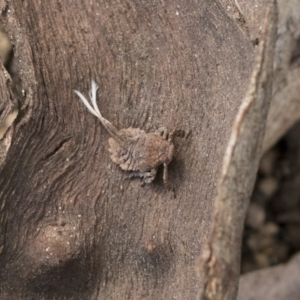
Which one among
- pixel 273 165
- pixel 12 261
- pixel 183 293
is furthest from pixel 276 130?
pixel 12 261

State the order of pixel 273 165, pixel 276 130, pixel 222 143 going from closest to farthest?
pixel 222 143, pixel 276 130, pixel 273 165

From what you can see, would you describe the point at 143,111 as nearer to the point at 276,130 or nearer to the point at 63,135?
the point at 63,135

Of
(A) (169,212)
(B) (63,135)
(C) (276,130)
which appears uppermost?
(B) (63,135)

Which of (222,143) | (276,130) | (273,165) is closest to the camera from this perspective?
(222,143)
